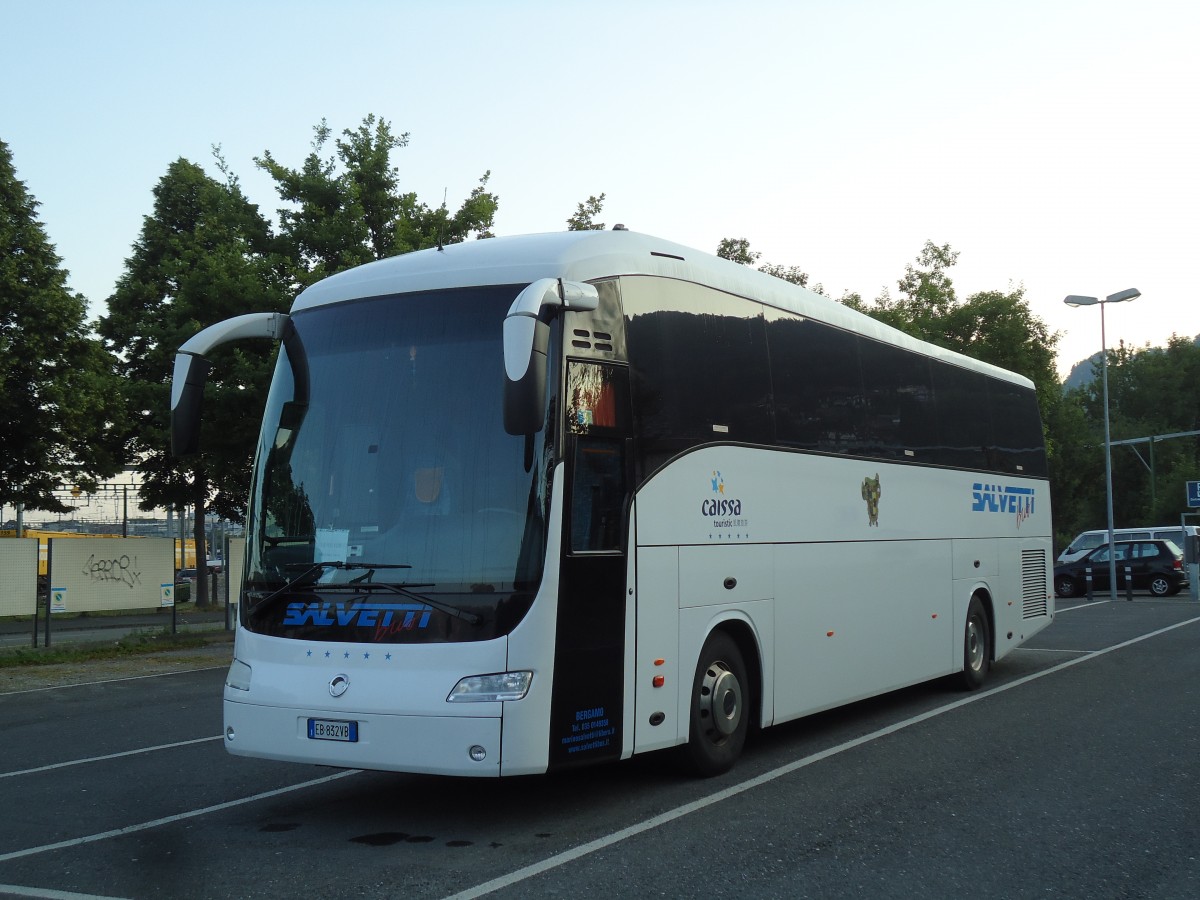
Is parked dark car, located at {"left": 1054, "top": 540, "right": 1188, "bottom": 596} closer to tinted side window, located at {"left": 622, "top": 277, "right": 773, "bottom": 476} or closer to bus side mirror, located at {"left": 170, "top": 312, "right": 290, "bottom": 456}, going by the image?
tinted side window, located at {"left": 622, "top": 277, "right": 773, "bottom": 476}

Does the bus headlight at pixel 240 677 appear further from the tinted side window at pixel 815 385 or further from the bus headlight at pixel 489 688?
the tinted side window at pixel 815 385

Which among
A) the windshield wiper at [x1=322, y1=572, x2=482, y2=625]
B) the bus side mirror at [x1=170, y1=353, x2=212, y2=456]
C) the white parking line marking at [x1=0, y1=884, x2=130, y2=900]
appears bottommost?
the white parking line marking at [x1=0, y1=884, x2=130, y2=900]

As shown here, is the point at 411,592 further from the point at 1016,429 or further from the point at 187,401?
the point at 1016,429

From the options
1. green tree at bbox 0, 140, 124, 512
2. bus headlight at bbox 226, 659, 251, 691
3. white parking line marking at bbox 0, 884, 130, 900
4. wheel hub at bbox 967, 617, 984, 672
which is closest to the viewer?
white parking line marking at bbox 0, 884, 130, 900

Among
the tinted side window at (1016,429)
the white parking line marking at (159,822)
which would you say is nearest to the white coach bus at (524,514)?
the white parking line marking at (159,822)

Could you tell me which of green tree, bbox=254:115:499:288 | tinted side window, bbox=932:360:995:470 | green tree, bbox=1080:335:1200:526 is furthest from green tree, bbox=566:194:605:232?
green tree, bbox=1080:335:1200:526

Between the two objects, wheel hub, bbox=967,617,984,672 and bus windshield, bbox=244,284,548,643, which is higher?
bus windshield, bbox=244,284,548,643

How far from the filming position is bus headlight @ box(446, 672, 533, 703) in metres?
6.68

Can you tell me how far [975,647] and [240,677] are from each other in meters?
8.99

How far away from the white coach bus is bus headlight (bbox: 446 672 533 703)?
0.04 ft

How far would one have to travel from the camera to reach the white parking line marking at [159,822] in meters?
6.77

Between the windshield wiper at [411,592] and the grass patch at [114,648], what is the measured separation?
14.2 m

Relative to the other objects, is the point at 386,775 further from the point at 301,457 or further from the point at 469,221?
the point at 469,221

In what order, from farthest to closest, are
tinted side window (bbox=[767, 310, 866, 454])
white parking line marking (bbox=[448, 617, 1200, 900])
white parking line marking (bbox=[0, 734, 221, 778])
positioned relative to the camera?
tinted side window (bbox=[767, 310, 866, 454]) < white parking line marking (bbox=[0, 734, 221, 778]) < white parking line marking (bbox=[448, 617, 1200, 900])
